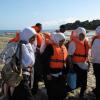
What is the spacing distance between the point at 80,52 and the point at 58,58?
40.0 inches

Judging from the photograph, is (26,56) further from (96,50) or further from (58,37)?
(96,50)

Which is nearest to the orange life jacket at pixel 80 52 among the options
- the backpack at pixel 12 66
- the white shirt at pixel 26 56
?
the white shirt at pixel 26 56

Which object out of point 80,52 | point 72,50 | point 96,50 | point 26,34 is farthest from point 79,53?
point 26,34

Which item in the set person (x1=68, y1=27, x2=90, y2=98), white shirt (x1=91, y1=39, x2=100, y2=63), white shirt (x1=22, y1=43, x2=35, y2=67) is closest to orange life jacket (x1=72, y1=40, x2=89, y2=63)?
person (x1=68, y1=27, x2=90, y2=98)

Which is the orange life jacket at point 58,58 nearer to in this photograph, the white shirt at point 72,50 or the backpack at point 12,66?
the white shirt at point 72,50

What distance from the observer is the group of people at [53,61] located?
19.7 ft

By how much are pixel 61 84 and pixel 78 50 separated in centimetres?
105

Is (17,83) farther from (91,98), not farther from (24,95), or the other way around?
(91,98)

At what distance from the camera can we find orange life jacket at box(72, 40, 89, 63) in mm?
7996

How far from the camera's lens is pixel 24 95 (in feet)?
19.6

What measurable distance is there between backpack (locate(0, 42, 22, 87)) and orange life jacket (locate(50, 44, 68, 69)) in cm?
138

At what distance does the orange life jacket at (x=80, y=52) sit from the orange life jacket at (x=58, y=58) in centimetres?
81

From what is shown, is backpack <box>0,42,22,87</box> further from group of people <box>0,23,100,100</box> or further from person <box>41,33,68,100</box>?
person <box>41,33,68,100</box>

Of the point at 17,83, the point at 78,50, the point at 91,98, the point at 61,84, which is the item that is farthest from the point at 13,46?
the point at 91,98
